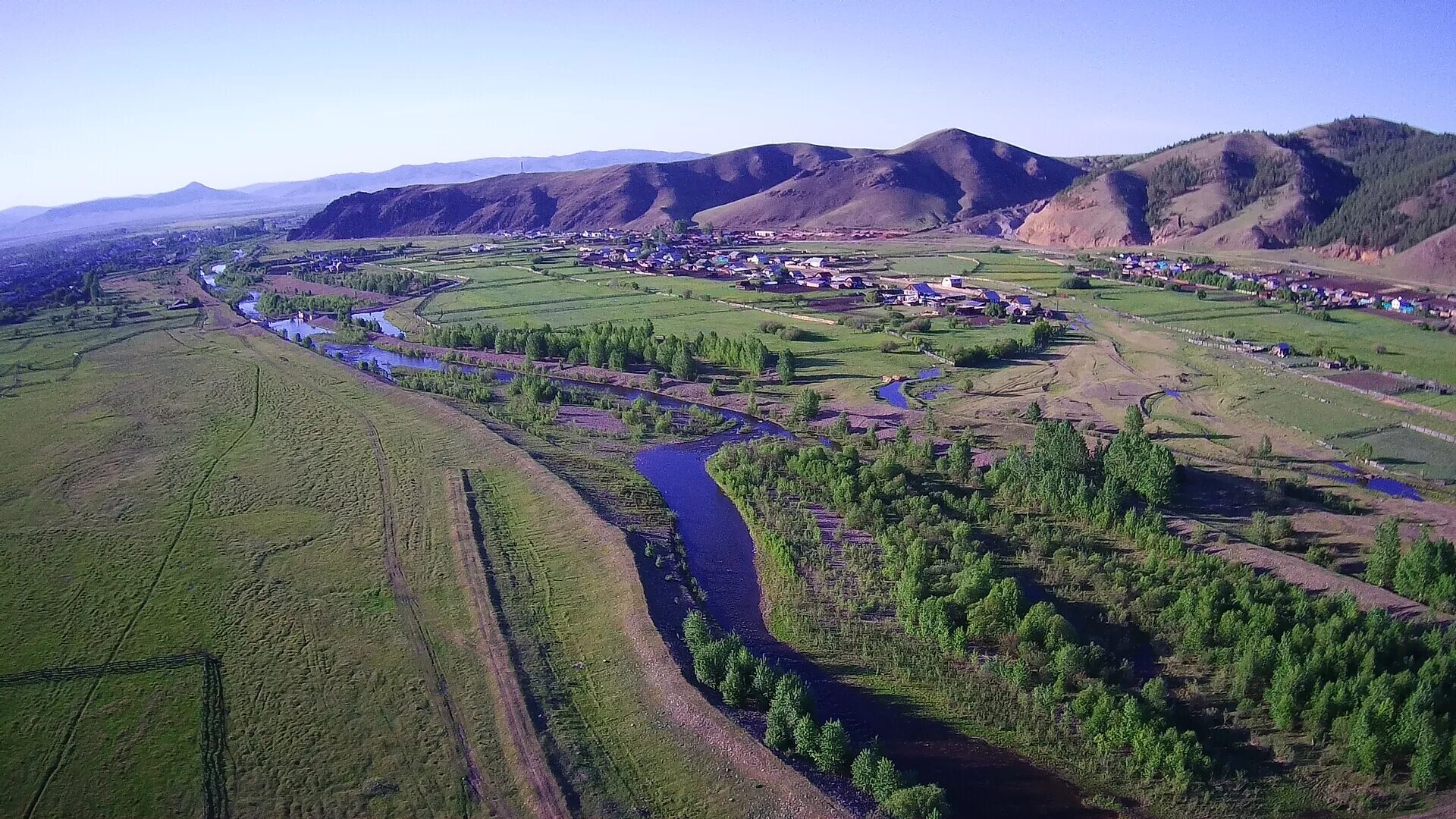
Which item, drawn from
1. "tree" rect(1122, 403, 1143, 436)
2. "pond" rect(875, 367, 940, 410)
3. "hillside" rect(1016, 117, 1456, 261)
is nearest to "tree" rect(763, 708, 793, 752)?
"tree" rect(1122, 403, 1143, 436)

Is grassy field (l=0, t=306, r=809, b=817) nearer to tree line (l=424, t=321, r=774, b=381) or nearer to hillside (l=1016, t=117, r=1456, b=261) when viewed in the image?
tree line (l=424, t=321, r=774, b=381)

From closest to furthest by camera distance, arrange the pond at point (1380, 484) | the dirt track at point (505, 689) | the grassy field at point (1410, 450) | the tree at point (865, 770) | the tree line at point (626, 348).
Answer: the tree at point (865, 770) → the dirt track at point (505, 689) → the pond at point (1380, 484) → the grassy field at point (1410, 450) → the tree line at point (626, 348)

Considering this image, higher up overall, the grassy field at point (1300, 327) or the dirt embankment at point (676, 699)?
the grassy field at point (1300, 327)

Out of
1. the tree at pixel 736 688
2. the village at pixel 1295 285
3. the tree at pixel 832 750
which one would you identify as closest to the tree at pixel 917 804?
the tree at pixel 832 750

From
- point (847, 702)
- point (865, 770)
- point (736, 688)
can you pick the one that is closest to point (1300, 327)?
point (847, 702)

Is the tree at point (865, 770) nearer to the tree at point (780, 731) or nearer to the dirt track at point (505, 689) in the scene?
the tree at point (780, 731)

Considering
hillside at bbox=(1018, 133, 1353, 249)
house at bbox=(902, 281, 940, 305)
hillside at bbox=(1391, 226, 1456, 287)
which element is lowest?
house at bbox=(902, 281, 940, 305)
